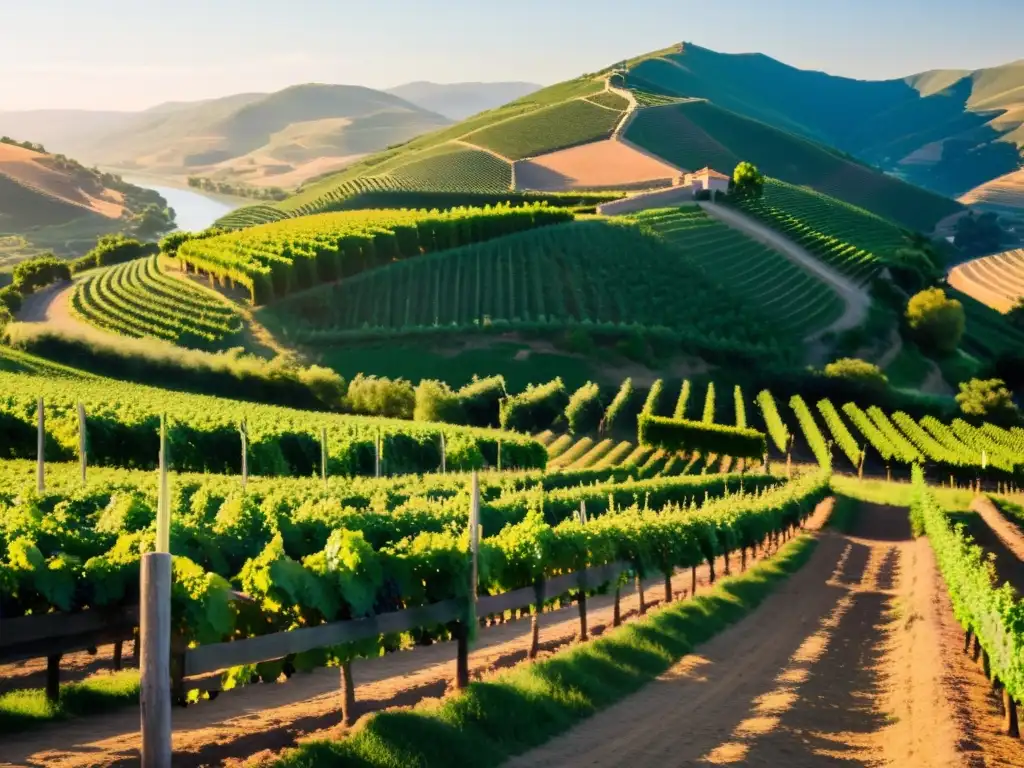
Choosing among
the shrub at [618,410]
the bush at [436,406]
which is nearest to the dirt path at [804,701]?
the bush at [436,406]

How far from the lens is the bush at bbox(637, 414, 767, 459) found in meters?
63.9

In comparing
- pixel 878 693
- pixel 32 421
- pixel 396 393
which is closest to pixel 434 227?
pixel 396 393

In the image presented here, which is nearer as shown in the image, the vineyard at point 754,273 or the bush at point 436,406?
the bush at point 436,406

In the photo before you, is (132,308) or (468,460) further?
(132,308)

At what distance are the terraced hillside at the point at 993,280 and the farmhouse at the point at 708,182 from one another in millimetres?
36657

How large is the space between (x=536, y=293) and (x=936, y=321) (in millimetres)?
35509

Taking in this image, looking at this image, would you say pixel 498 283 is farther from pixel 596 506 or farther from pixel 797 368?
pixel 596 506

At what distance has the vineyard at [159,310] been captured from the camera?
77312mm

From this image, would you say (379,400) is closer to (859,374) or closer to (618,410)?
(618,410)

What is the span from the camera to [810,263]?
11825 cm

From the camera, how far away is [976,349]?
11500cm

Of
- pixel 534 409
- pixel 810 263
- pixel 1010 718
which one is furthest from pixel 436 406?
pixel 810 263

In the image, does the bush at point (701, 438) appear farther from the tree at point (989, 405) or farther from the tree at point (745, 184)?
the tree at point (745, 184)

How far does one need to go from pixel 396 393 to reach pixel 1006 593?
48.2 metres
